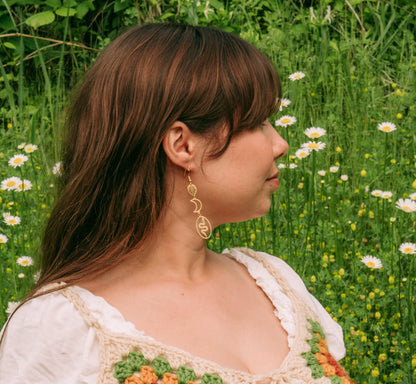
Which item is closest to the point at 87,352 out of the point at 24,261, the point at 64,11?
the point at 24,261

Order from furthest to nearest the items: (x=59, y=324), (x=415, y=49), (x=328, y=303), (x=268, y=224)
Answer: (x=415, y=49) → (x=268, y=224) → (x=328, y=303) → (x=59, y=324)

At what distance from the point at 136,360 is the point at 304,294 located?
543mm

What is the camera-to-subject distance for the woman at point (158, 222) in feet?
4.20

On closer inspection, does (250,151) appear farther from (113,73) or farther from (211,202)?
(113,73)

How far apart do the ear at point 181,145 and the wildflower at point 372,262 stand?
46.8 inches

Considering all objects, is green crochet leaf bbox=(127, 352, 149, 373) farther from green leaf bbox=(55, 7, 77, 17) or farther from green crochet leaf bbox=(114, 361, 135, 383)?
green leaf bbox=(55, 7, 77, 17)

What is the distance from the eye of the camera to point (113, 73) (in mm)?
1358

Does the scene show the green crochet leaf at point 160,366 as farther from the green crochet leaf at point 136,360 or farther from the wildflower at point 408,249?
the wildflower at point 408,249

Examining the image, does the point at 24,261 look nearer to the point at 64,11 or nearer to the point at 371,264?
the point at 371,264

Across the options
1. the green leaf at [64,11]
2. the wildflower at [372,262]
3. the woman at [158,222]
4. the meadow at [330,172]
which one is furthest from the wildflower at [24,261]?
the green leaf at [64,11]

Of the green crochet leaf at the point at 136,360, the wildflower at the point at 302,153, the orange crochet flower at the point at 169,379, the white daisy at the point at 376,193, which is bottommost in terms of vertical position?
the white daisy at the point at 376,193

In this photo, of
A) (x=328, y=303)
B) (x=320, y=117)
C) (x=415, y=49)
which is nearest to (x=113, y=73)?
(x=328, y=303)

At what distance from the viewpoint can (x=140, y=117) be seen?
133 centimetres

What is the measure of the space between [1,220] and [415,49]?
8.54ft
